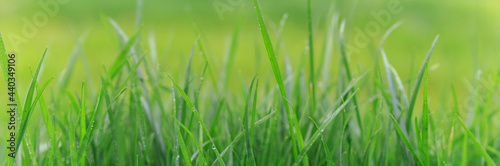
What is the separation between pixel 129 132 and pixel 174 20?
2.08 m

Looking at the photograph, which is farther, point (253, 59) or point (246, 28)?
point (246, 28)

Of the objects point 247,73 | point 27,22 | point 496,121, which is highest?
point 27,22

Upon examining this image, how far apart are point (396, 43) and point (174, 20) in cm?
115

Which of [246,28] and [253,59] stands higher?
[246,28]

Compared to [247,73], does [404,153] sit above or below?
below

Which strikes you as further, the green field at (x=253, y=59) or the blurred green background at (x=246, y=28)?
the blurred green background at (x=246, y=28)

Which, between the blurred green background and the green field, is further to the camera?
the blurred green background

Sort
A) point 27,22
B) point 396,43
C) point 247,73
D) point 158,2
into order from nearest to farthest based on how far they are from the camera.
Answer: point 247,73
point 27,22
point 396,43
point 158,2

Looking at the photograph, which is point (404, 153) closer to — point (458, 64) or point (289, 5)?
point (458, 64)

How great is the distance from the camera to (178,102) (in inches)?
29.4

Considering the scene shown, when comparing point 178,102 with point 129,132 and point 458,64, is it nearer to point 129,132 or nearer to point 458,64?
point 129,132

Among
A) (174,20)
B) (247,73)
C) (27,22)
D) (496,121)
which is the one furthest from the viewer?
(174,20)

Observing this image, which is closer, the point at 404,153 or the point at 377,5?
the point at 404,153

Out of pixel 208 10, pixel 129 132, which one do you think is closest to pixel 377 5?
pixel 208 10
